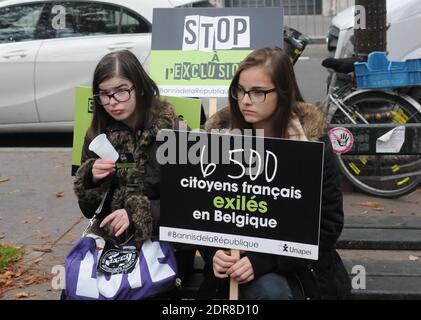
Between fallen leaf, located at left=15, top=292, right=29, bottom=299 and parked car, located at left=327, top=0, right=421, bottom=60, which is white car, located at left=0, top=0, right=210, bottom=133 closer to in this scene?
parked car, located at left=327, top=0, right=421, bottom=60

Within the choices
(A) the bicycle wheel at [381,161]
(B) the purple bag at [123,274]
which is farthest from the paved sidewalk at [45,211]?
(B) the purple bag at [123,274]

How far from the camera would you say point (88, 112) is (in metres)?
3.74

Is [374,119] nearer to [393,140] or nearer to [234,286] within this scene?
[393,140]

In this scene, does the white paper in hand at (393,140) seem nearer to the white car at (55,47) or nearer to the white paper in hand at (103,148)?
the white paper in hand at (103,148)

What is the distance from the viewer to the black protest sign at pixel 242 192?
9.93 feet

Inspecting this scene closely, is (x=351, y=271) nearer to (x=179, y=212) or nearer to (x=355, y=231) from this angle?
(x=355, y=231)

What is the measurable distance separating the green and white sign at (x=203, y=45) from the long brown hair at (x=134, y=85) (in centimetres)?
74

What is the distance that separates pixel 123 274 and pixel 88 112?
88 centimetres

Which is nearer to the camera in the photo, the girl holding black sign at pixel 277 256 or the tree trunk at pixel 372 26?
the girl holding black sign at pixel 277 256

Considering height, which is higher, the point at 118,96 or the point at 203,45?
the point at 203,45

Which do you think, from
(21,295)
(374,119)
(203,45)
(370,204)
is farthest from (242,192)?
(374,119)
